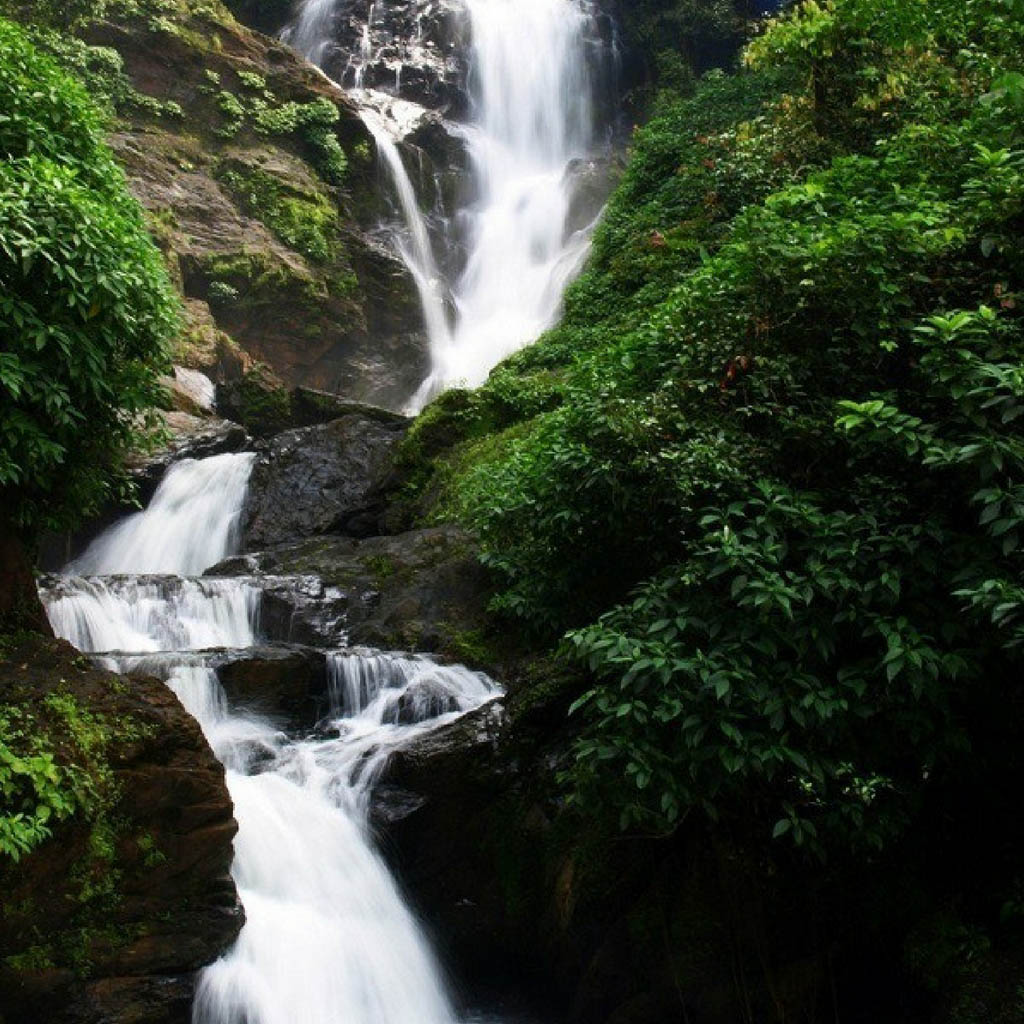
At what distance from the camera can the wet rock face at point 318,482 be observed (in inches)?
492

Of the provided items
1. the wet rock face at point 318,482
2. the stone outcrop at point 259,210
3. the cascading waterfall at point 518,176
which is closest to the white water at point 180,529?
the wet rock face at point 318,482

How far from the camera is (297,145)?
22.6m

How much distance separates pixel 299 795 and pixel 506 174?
23860 millimetres

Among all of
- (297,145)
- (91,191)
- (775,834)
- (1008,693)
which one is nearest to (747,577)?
Answer: (775,834)

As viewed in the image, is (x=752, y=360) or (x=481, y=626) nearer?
(x=752, y=360)

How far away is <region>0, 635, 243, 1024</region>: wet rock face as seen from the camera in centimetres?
413

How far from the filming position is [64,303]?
5250 mm

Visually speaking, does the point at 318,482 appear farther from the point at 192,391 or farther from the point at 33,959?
the point at 33,959

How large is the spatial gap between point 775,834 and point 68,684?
150 inches

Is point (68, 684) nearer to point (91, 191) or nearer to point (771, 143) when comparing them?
point (91, 191)

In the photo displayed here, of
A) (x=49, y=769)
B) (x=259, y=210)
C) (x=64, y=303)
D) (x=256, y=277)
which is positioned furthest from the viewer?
(x=259, y=210)

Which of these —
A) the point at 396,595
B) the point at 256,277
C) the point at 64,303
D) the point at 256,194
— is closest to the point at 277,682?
the point at 396,595

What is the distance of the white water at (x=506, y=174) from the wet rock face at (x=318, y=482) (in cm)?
603

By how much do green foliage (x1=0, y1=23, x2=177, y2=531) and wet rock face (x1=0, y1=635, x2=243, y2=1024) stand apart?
120cm
